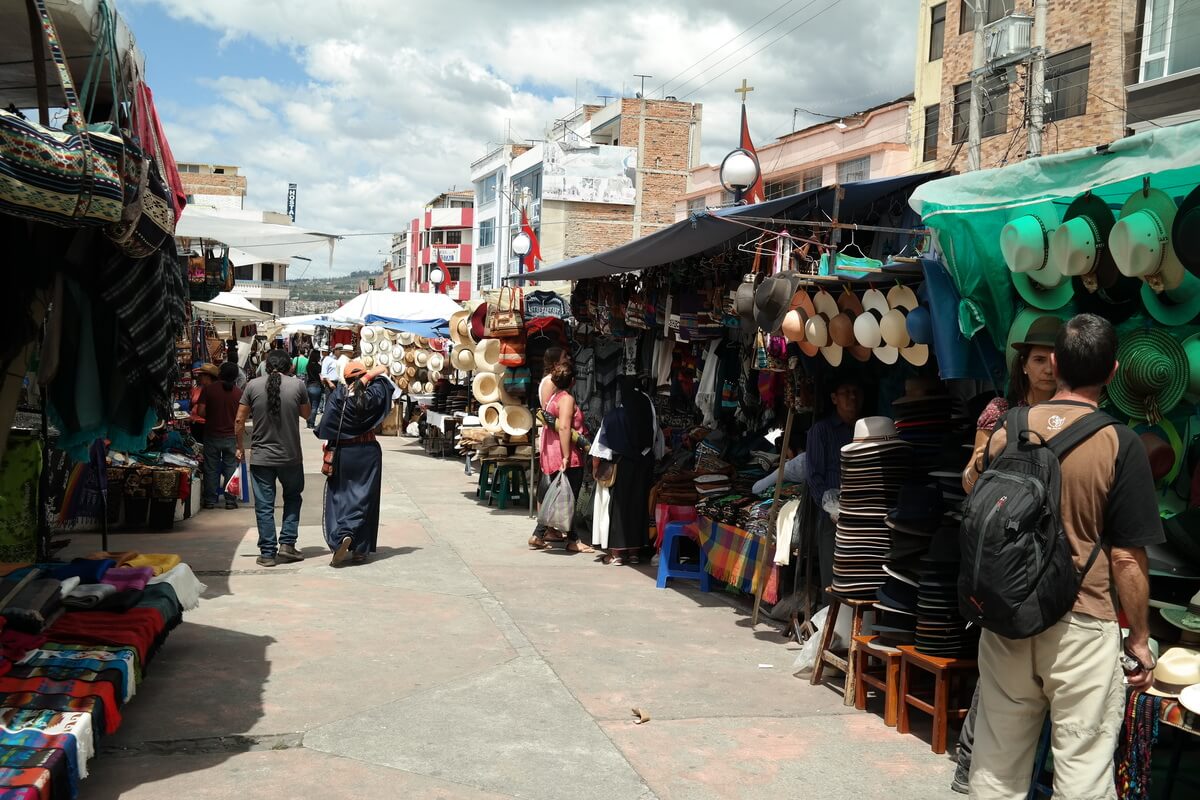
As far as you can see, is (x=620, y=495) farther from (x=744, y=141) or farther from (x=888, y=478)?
(x=744, y=141)

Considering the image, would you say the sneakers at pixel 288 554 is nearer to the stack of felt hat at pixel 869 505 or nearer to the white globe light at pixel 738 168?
the white globe light at pixel 738 168

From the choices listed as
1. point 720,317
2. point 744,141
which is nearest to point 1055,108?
point 744,141

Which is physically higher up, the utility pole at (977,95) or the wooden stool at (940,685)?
the utility pole at (977,95)

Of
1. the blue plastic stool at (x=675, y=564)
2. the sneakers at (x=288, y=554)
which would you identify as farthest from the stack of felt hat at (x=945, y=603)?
the sneakers at (x=288, y=554)

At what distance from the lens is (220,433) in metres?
11.9

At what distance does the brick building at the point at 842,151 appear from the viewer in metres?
30.5

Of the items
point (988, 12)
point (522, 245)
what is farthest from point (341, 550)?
point (988, 12)

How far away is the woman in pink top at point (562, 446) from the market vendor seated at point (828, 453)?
3663 mm

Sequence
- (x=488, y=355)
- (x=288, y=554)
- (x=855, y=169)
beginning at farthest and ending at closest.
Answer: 1. (x=855, y=169)
2. (x=488, y=355)
3. (x=288, y=554)

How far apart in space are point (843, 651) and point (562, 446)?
4.30m

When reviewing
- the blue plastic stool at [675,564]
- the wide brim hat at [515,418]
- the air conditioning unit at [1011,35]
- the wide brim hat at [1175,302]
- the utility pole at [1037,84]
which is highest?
the air conditioning unit at [1011,35]

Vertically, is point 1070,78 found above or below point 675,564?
above

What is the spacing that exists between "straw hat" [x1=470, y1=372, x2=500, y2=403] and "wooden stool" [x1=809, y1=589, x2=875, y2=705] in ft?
24.7

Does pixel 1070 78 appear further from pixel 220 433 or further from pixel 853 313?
pixel 853 313
